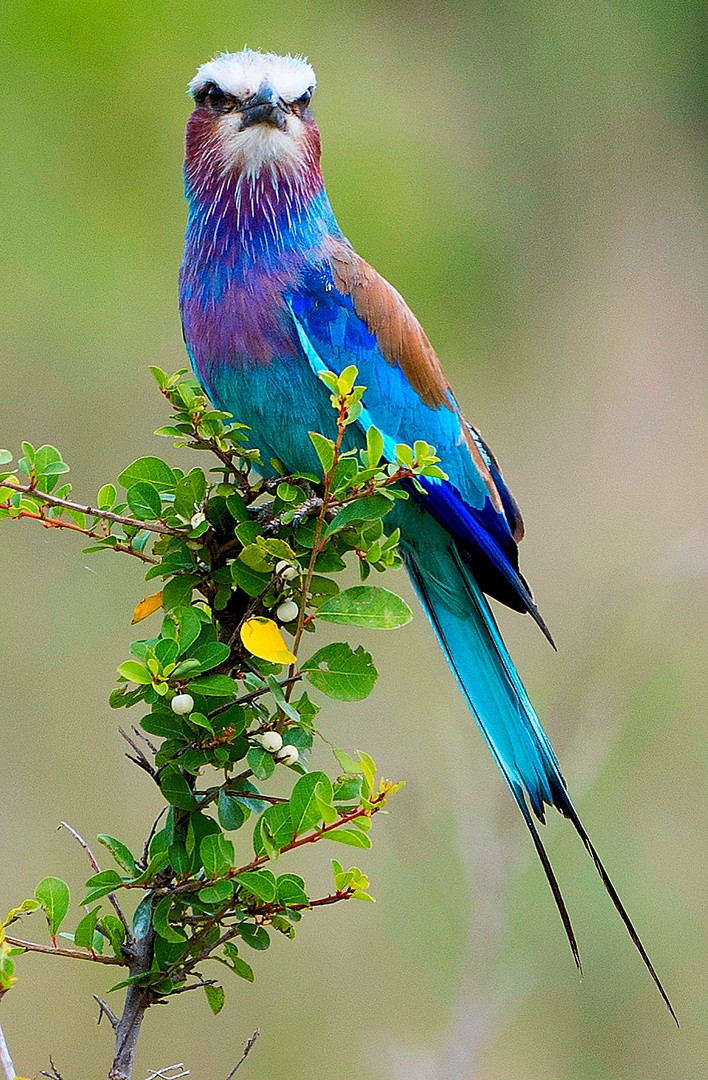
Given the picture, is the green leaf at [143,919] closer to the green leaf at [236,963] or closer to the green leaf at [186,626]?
the green leaf at [236,963]

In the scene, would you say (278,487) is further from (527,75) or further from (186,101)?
(527,75)

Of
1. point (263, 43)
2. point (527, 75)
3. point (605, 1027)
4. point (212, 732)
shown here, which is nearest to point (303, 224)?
point (212, 732)

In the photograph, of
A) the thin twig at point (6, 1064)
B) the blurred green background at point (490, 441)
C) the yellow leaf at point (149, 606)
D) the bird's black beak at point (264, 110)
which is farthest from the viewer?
the blurred green background at point (490, 441)

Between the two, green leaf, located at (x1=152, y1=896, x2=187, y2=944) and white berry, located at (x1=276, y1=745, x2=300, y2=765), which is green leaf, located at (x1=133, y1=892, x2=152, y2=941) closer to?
green leaf, located at (x1=152, y1=896, x2=187, y2=944)

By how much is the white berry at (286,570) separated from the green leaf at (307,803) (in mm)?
188

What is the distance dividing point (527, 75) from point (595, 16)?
300 mm

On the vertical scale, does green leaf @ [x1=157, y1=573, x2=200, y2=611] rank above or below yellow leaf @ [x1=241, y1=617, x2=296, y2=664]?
above

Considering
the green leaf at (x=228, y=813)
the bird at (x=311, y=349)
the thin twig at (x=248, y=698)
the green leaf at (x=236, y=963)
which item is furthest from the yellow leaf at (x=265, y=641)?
the bird at (x=311, y=349)

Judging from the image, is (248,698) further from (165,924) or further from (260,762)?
(165,924)

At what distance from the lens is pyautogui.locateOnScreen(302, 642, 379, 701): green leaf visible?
103 cm

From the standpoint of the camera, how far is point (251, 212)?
1.60 metres

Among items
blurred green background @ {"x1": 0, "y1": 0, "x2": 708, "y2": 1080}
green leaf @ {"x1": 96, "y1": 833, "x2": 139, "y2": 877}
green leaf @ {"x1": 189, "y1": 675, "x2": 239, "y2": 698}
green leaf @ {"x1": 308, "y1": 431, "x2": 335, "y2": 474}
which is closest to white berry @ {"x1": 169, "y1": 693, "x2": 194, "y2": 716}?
green leaf @ {"x1": 189, "y1": 675, "x2": 239, "y2": 698}

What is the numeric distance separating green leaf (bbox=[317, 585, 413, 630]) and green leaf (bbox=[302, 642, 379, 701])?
0.03 m

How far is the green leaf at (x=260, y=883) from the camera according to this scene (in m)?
0.95
